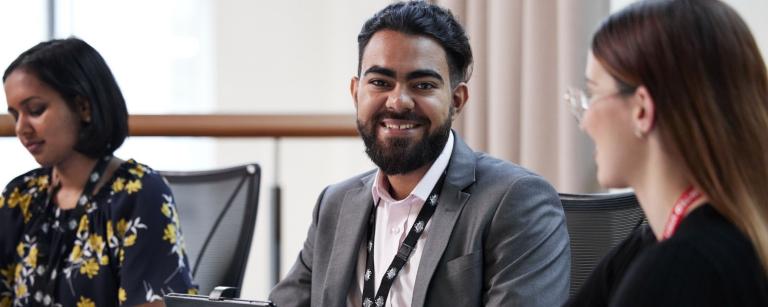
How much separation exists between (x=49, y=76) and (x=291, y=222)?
7.87 feet

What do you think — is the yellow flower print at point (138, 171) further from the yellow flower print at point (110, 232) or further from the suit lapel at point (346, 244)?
the suit lapel at point (346, 244)

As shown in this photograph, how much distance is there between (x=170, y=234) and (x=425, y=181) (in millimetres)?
572

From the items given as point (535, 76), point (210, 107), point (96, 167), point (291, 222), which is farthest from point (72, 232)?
point (210, 107)

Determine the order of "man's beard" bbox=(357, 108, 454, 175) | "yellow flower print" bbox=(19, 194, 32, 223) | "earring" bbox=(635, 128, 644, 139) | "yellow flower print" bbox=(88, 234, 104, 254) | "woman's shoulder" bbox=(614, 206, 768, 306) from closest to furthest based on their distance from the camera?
"woman's shoulder" bbox=(614, 206, 768, 306) < "earring" bbox=(635, 128, 644, 139) < "man's beard" bbox=(357, 108, 454, 175) < "yellow flower print" bbox=(88, 234, 104, 254) < "yellow flower print" bbox=(19, 194, 32, 223)

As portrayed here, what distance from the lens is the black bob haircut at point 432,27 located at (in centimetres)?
192

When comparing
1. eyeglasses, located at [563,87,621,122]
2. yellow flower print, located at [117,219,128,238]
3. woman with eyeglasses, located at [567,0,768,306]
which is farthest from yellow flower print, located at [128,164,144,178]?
woman with eyeglasses, located at [567,0,768,306]

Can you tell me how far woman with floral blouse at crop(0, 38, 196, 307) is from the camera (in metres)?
2.13

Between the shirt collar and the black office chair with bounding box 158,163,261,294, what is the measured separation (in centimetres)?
50

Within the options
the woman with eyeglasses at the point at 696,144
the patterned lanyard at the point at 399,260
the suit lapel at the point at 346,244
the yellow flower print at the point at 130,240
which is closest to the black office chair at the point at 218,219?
the yellow flower print at the point at 130,240

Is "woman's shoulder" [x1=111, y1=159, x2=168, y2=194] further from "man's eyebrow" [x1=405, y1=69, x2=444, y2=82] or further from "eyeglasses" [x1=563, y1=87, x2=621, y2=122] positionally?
"eyeglasses" [x1=563, y1=87, x2=621, y2=122]

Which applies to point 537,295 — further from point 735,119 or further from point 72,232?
point 72,232

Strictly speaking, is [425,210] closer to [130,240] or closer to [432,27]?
[432,27]

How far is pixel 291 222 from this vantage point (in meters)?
4.54

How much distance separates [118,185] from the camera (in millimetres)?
2207
